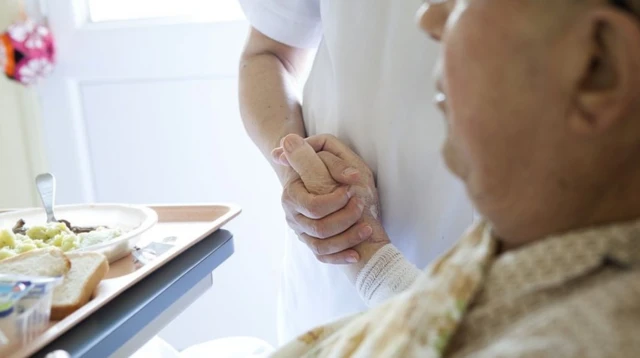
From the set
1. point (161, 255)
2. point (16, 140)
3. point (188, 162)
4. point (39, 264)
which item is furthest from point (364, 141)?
point (16, 140)

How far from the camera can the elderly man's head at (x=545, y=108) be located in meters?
0.28

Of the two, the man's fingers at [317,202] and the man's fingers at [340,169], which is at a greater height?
the man's fingers at [340,169]

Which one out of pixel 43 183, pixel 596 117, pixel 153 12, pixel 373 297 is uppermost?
pixel 153 12

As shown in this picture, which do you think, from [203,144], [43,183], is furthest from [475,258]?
[203,144]

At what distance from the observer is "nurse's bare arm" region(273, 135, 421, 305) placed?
0.63 metres

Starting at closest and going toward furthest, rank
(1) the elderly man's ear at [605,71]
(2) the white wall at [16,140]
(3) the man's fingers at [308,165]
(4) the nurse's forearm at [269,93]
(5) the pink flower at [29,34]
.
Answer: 1. (1) the elderly man's ear at [605,71]
2. (3) the man's fingers at [308,165]
3. (4) the nurse's forearm at [269,93]
4. (5) the pink flower at [29,34]
5. (2) the white wall at [16,140]

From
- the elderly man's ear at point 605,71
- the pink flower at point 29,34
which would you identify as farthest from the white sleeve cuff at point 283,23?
the pink flower at point 29,34

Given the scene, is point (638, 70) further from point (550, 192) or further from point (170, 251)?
point (170, 251)

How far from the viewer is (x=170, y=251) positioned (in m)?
0.74

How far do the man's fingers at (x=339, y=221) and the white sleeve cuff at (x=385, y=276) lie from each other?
4cm

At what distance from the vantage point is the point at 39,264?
25.9 inches

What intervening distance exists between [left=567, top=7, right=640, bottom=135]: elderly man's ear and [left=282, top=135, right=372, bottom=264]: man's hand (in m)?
0.37

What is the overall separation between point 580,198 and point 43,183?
0.78 meters

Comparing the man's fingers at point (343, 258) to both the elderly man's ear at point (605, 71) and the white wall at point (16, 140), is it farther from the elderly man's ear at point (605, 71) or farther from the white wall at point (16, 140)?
the white wall at point (16, 140)
